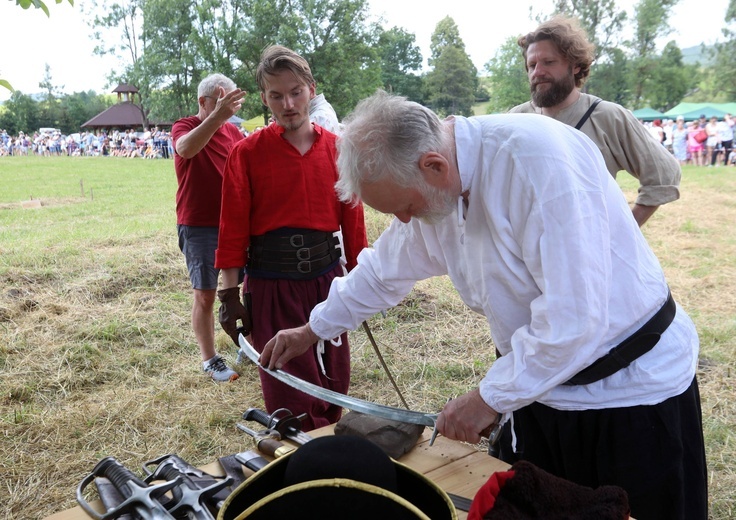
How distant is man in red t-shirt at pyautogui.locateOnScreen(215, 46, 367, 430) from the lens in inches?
109

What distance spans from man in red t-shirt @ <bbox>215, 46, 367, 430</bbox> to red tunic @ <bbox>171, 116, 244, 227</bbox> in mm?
1092

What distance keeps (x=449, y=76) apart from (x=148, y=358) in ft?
190

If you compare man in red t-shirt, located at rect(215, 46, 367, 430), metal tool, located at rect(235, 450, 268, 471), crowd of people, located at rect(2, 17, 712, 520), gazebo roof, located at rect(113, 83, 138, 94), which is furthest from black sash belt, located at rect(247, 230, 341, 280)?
gazebo roof, located at rect(113, 83, 138, 94)

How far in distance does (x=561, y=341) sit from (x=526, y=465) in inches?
10.5

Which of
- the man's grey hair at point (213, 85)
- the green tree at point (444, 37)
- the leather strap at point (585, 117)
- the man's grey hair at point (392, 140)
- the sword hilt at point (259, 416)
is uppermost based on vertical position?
the green tree at point (444, 37)

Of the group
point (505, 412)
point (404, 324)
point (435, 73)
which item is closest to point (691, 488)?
point (505, 412)

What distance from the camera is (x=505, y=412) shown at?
1357mm

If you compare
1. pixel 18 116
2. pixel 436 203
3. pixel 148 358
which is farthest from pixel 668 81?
pixel 18 116

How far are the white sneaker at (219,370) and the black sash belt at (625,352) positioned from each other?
3.13 metres

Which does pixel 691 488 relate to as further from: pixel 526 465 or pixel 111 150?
pixel 111 150

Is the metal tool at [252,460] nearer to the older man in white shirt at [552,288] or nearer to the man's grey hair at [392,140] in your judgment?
the older man in white shirt at [552,288]

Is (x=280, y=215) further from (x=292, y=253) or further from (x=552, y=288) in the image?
(x=552, y=288)

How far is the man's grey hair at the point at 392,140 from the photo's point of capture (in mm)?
1291

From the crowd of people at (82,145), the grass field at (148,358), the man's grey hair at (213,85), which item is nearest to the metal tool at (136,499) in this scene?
the grass field at (148,358)
